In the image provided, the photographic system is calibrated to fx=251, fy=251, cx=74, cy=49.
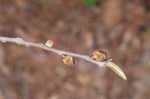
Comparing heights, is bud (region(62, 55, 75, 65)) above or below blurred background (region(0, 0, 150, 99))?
above

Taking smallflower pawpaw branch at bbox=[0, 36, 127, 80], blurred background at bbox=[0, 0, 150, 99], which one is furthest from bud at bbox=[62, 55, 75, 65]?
blurred background at bbox=[0, 0, 150, 99]

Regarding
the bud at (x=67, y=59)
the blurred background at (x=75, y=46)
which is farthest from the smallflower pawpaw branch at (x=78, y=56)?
the blurred background at (x=75, y=46)

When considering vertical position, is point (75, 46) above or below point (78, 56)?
below

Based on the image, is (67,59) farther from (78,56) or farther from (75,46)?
(75,46)

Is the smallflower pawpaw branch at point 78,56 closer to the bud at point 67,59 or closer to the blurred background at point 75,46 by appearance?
the bud at point 67,59

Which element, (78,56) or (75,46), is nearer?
(78,56)

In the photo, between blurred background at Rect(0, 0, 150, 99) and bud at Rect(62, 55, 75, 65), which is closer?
bud at Rect(62, 55, 75, 65)

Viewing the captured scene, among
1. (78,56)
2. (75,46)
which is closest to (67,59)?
(78,56)

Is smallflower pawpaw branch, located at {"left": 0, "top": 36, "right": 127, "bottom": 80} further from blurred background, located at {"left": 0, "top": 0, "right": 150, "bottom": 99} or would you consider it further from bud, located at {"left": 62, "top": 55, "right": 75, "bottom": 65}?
blurred background, located at {"left": 0, "top": 0, "right": 150, "bottom": 99}

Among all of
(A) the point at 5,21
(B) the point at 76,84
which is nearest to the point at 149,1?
(B) the point at 76,84

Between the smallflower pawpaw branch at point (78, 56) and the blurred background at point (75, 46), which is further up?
the smallflower pawpaw branch at point (78, 56)
